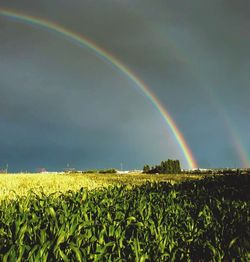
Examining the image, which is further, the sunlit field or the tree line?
the tree line

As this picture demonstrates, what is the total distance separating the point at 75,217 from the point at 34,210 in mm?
1673

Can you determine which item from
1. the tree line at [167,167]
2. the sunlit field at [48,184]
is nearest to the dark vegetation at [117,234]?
the sunlit field at [48,184]

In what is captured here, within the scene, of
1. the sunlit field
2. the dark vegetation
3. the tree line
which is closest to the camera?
the dark vegetation

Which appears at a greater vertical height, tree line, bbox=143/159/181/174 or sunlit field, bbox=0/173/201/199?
tree line, bbox=143/159/181/174

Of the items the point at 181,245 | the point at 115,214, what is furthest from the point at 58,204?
the point at 181,245

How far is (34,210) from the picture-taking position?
24.7ft

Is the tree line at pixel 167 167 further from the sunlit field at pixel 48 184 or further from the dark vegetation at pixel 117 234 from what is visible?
the dark vegetation at pixel 117 234

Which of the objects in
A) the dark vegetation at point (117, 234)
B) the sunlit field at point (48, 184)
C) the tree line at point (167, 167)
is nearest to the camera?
the dark vegetation at point (117, 234)

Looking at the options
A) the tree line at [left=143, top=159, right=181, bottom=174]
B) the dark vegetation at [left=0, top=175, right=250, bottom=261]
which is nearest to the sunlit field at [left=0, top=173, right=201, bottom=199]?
the dark vegetation at [left=0, top=175, right=250, bottom=261]

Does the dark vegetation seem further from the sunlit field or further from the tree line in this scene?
the tree line

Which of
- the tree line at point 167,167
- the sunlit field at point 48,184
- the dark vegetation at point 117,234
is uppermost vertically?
the tree line at point 167,167

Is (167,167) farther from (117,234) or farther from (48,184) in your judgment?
(117,234)

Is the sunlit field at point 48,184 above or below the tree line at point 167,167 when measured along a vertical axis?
below

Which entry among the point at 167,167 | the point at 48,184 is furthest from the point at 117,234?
the point at 167,167
